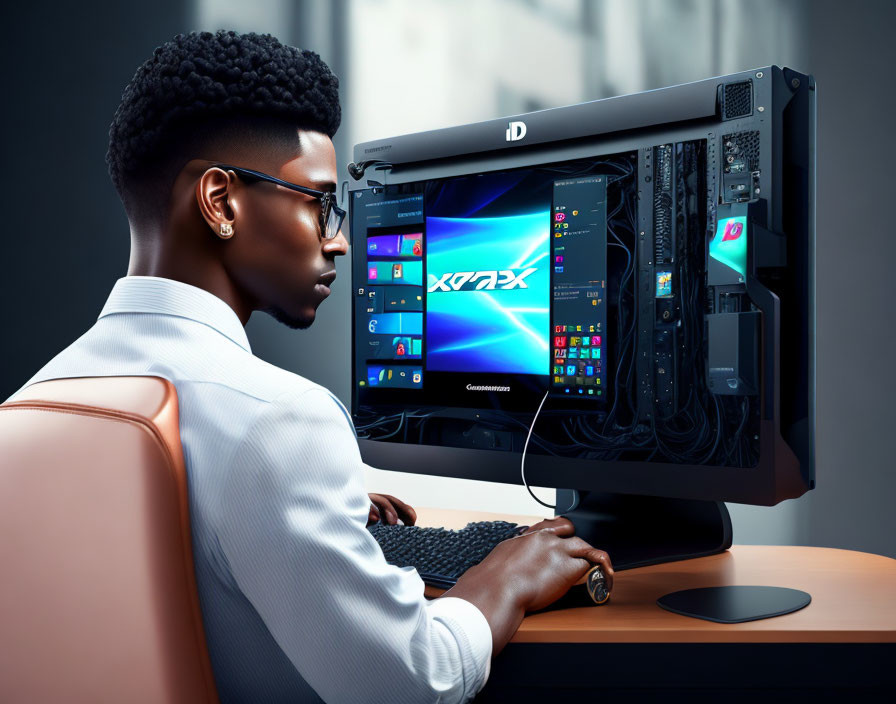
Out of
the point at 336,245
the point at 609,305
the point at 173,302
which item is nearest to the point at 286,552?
the point at 173,302

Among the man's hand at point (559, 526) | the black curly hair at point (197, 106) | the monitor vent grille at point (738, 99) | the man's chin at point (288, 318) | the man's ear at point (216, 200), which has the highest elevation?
the monitor vent grille at point (738, 99)

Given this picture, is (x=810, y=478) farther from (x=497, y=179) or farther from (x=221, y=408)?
(x=221, y=408)

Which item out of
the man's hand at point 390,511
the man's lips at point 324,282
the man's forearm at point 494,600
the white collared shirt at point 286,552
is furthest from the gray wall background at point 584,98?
the white collared shirt at point 286,552

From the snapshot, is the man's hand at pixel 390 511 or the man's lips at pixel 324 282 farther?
the man's hand at pixel 390 511

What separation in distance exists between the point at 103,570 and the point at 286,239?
0.37m

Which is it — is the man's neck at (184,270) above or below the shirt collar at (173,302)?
above

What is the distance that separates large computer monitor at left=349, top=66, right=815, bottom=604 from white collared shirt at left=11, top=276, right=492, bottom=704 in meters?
0.49

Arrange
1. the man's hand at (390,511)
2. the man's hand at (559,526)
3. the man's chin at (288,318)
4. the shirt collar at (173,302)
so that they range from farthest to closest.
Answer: the man's hand at (390,511), the man's hand at (559,526), the man's chin at (288,318), the shirt collar at (173,302)

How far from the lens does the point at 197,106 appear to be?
804mm

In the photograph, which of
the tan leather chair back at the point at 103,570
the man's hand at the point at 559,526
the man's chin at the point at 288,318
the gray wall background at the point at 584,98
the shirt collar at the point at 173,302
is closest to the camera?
the tan leather chair back at the point at 103,570

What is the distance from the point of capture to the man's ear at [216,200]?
80cm

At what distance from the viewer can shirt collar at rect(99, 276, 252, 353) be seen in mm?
761

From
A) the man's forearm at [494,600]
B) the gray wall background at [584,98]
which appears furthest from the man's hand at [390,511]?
the gray wall background at [584,98]

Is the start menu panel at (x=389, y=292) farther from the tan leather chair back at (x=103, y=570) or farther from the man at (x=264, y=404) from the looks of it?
the tan leather chair back at (x=103, y=570)
